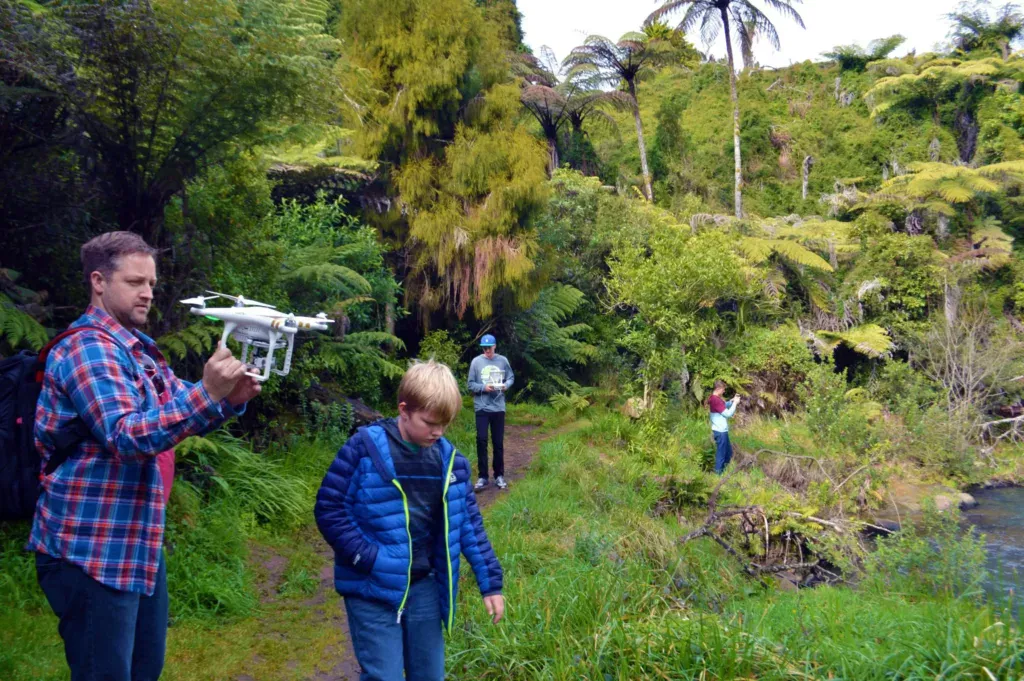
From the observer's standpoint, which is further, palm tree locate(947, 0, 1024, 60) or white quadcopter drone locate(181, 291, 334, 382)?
palm tree locate(947, 0, 1024, 60)

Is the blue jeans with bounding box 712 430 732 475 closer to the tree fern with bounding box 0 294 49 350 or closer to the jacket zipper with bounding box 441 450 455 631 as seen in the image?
the tree fern with bounding box 0 294 49 350

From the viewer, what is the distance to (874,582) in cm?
631

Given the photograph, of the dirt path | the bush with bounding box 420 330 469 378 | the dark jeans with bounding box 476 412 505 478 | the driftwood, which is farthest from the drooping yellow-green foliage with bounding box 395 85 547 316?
the driftwood

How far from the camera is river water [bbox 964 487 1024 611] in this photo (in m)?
9.70

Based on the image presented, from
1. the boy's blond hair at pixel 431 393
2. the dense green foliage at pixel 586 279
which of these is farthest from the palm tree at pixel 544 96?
the boy's blond hair at pixel 431 393

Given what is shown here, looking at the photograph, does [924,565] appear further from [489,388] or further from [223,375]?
[223,375]

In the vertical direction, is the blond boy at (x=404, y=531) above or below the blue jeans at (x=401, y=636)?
above

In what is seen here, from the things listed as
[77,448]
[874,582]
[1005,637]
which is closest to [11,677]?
[77,448]

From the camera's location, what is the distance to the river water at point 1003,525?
9.70 metres

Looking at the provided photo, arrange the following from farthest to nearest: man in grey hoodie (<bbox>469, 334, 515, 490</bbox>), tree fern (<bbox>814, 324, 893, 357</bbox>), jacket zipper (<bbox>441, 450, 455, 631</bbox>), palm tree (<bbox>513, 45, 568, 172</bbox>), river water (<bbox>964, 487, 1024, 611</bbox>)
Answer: palm tree (<bbox>513, 45, 568, 172</bbox>), tree fern (<bbox>814, 324, 893, 357</bbox>), river water (<bbox>964, 487, 1024, 611</bbox>), man in grey hoodie (<bbox>469, 334, 515, 490</bbox>), jacket zipper (<bbox>441, 450, 455, 631</bbox>)

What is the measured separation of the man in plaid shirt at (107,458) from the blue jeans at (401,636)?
751 mm

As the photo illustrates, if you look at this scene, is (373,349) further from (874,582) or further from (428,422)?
(428,422)

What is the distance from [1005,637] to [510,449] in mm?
8548

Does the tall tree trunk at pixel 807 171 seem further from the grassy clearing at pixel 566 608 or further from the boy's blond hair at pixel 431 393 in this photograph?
the boy's blond hair at pixel 431 393
